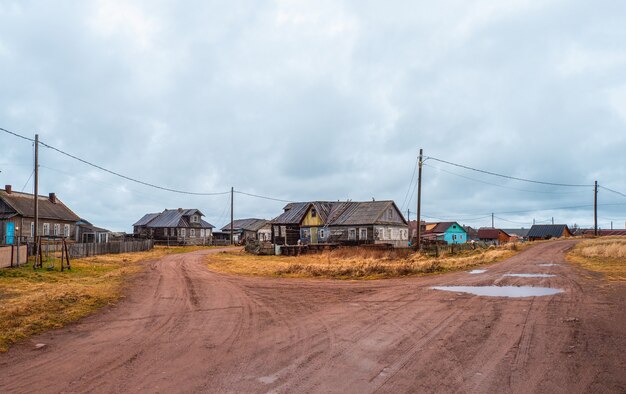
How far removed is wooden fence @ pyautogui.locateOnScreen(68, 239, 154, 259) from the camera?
35938 mm

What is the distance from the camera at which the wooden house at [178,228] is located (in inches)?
2990

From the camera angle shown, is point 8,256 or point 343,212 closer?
point 8,256

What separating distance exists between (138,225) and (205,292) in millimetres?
72077

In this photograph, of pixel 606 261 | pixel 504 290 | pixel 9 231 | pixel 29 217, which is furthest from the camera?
pixel 29 217

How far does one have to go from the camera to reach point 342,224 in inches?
2115

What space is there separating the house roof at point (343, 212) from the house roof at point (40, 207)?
86.9 ft

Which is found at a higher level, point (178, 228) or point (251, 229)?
point (178, 228)

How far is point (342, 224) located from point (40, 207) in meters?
35.8

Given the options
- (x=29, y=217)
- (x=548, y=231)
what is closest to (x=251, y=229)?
(x=29, y=217)

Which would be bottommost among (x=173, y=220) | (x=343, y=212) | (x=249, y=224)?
(x=249, y=224)

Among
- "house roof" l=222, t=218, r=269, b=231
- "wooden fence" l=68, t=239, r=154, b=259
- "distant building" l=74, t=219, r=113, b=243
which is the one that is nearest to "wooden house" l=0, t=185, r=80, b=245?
"wooden fence" l=68, t=239, r=154, b=259

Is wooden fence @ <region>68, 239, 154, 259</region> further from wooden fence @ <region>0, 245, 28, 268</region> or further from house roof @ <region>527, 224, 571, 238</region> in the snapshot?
house roof @ <region>527, 224, 571, 238</region>

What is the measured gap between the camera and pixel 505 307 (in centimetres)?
1205

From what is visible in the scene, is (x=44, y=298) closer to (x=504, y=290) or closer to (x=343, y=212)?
(x=504, y=290)
